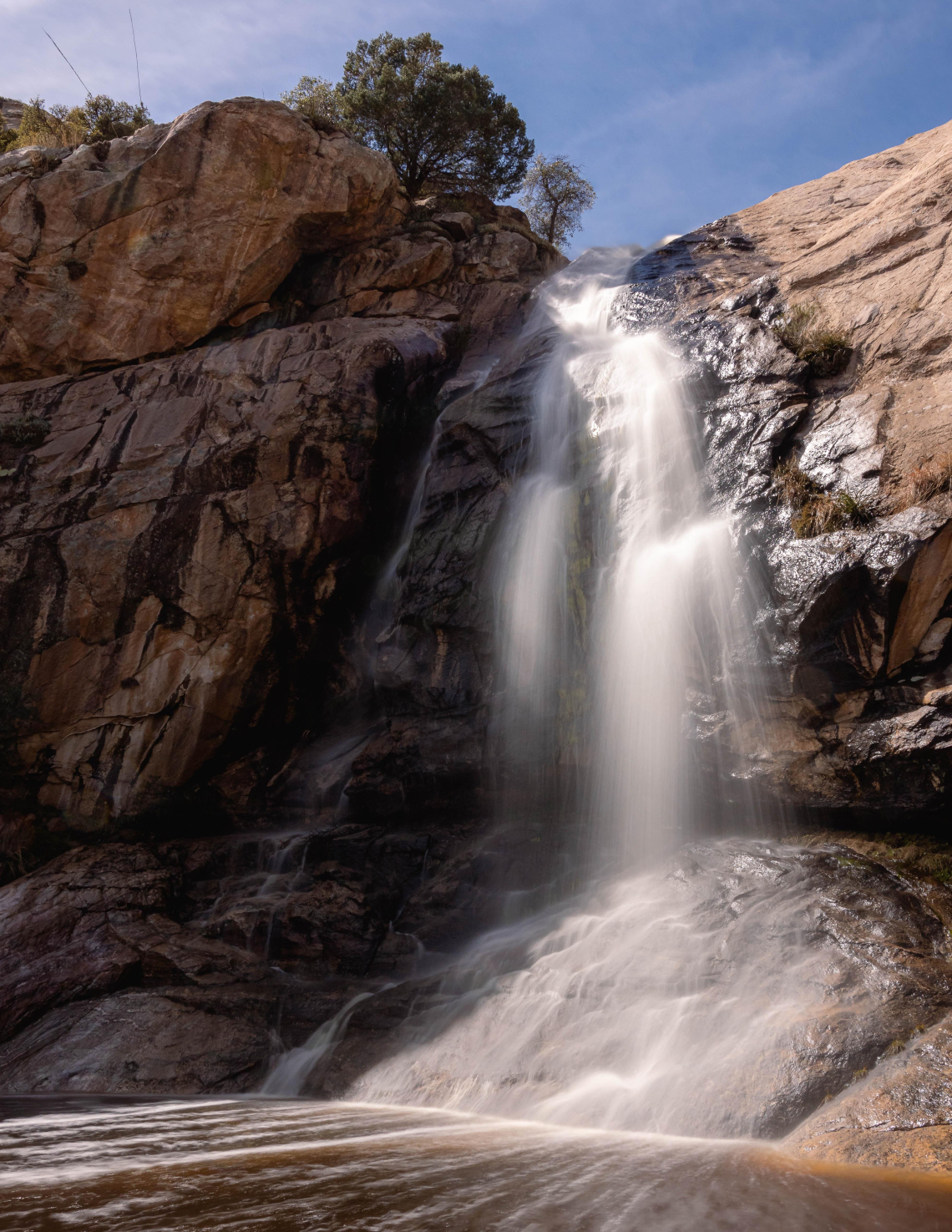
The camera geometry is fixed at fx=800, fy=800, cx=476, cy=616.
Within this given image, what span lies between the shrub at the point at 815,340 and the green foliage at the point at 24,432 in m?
14.2

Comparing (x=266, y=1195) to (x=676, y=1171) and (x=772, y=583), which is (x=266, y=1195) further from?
(x=772, y=583)

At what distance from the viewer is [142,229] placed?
1806cm

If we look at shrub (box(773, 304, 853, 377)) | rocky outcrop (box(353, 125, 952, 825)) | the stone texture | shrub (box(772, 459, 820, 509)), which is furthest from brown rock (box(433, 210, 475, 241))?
shrub (box(772, 459, 820, 509))

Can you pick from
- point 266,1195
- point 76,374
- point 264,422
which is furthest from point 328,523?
point 266,1195

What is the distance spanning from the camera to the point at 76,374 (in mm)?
18328

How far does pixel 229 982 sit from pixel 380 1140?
462 centimetres

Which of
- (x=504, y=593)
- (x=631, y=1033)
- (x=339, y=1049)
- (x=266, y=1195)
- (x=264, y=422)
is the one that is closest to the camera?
(x=266, y=1195)

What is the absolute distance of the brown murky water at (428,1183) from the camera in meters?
3.77

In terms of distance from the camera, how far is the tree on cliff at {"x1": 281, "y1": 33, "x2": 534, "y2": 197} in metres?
23.8

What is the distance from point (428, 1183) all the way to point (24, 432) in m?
16.5

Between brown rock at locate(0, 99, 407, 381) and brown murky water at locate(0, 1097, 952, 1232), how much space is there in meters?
17.0

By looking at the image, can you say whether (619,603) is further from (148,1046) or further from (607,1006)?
(148,1046)

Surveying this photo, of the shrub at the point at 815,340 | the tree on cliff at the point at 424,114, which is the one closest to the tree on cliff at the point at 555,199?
the tree on cliff at the point at 424,114

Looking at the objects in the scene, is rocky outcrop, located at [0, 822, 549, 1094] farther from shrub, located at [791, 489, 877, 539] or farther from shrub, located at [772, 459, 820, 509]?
shrub, located at [772, 459, 820, 509]
